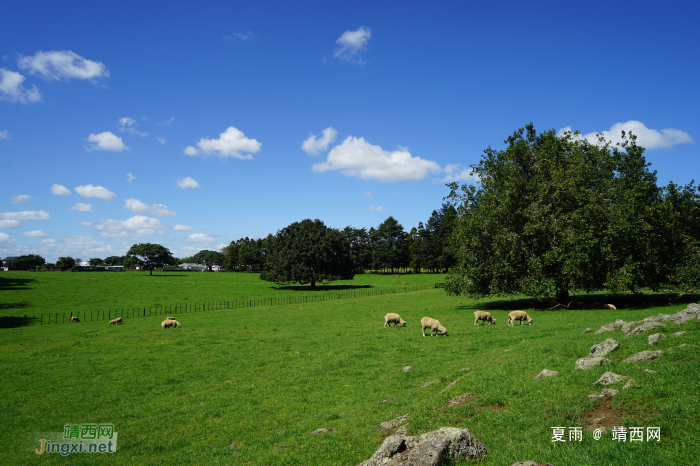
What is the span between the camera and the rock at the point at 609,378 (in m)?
9.78

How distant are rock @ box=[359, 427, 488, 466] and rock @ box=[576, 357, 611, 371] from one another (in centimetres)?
615

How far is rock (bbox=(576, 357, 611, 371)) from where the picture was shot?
1171 centimetres

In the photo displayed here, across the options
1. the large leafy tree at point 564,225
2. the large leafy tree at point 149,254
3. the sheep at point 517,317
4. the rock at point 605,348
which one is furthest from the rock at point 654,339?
the large leafy tree at point 149,254

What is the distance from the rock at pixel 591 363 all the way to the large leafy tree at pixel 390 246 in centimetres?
13734

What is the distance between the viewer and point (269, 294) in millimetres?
87250

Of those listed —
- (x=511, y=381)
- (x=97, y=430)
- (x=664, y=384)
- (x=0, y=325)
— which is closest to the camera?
(x=664, y=384)

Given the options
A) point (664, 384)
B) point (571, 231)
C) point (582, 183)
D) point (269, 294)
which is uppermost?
point (582, 183)

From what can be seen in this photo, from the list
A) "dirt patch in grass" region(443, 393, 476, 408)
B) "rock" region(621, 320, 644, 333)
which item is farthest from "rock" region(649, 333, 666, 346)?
"dirt patch in grass" region(443, 393, 476, 408)

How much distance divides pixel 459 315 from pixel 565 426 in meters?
31.2

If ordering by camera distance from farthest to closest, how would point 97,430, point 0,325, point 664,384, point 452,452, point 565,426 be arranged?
point 0,325 → point 97,430 → point 664,384 → point 565,426 → point 452,452

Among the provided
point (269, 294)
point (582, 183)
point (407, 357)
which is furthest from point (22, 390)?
point (269, 294)

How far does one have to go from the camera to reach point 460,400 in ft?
37.4

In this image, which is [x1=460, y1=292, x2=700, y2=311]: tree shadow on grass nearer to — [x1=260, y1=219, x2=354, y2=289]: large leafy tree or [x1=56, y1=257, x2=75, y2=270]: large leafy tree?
[x1=260, y1=219, x2=354, y2=289]: large leafy tree

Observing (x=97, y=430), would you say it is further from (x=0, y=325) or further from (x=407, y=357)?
(x=0, y=325)
